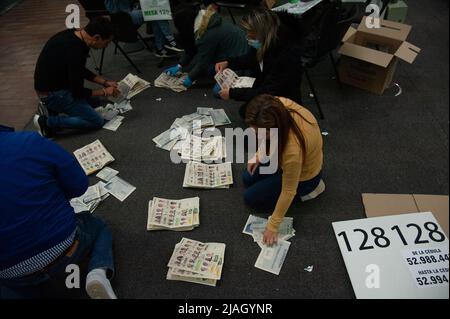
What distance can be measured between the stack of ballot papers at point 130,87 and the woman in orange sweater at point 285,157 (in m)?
1.89

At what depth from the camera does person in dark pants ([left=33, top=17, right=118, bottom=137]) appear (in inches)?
103

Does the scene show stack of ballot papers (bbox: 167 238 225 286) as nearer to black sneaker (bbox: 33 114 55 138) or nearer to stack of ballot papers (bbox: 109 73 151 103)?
black sneaker (bbox: 33 114 55 138)

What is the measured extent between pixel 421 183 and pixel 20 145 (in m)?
2.53

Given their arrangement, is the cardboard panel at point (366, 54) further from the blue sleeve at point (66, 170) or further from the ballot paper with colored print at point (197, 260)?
the blue sleeve at point (66, 170)

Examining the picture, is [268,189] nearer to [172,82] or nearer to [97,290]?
[97,290]

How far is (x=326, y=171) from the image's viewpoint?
2.45 metres

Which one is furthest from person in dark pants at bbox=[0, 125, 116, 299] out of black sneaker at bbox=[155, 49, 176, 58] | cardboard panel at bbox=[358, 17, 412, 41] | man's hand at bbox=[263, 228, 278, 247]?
cardboard panel at bbox=[358, 17, 412, 41]

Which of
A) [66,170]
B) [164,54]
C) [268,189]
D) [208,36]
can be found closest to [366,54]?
[208,36]

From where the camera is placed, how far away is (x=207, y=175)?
8.19 ft

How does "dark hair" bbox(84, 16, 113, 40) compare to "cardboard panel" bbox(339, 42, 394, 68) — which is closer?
"dark hair" bbox(84, 16, 113, 40)

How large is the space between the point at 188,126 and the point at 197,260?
1412 mm

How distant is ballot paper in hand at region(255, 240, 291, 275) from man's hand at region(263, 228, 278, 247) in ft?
0.11
